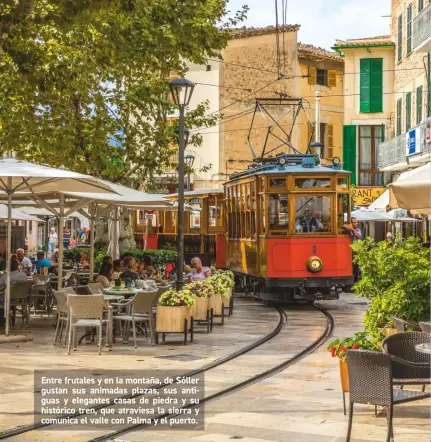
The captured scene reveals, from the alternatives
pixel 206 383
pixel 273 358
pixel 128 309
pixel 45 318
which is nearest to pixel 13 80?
pixel 45 318

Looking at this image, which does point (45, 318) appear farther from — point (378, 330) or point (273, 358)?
point (378, 330)

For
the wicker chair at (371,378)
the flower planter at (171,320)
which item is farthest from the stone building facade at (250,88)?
the wicker chair at (371,378)

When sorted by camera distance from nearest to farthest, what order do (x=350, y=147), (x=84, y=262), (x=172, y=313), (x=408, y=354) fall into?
(x=408, y=354), (x=172, y=313), (x=84, y=262), (x=350, y=147)

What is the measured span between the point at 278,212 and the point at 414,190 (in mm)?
12294

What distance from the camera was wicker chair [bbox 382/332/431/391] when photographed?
8.81 meters

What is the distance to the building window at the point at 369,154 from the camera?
4641 cm

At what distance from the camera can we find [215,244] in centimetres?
3219

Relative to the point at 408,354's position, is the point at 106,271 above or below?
above

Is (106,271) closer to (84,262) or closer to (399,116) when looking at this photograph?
(84,262)

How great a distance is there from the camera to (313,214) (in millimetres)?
22594

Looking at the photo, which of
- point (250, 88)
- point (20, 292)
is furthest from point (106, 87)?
point (250, 88)

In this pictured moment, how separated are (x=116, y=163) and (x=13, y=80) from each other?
5080mm

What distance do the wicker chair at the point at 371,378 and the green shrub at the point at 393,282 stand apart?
9.59ft

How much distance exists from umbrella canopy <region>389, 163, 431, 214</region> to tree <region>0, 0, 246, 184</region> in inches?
293
